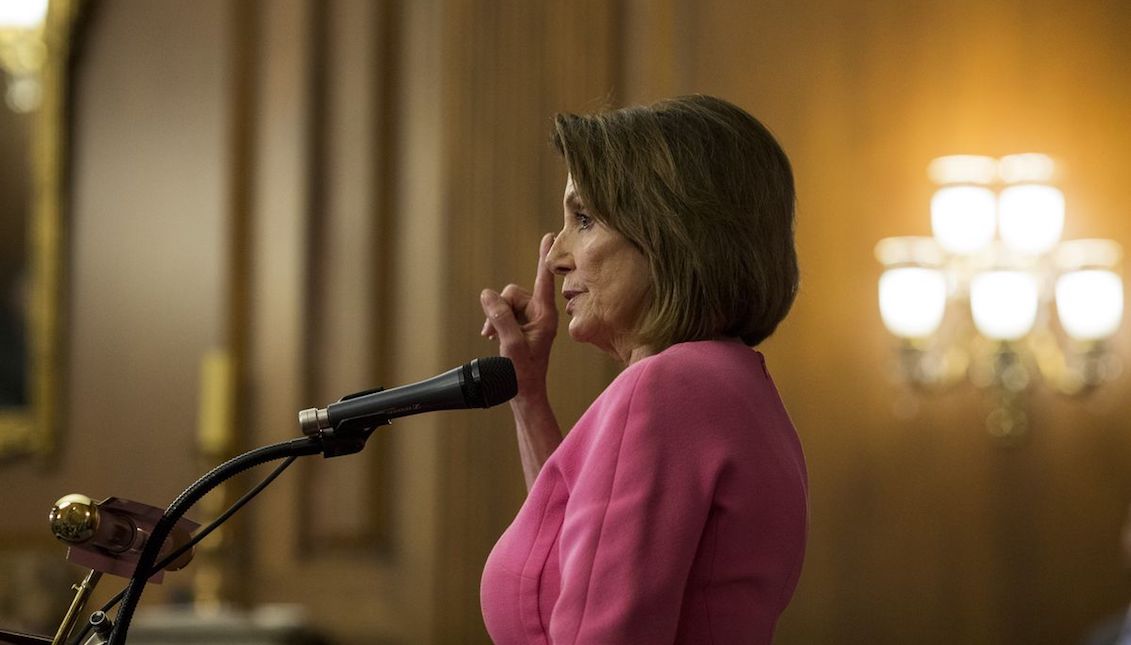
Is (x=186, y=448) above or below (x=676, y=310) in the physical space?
below

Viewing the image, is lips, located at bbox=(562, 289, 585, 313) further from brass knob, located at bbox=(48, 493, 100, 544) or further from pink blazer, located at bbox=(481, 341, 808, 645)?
brass knob, located at bbox=(48, 493, 100, 544)

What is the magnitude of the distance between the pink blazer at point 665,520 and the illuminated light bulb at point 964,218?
4.18 meters

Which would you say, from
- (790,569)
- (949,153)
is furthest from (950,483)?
(790,569)

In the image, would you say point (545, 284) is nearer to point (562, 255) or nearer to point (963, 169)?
point (562, 255)

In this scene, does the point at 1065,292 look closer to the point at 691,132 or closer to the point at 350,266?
the point at 350,266

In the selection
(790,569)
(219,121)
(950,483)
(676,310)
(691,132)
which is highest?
(219,121)

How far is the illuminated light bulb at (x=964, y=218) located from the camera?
5840 mm

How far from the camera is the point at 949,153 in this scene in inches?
239

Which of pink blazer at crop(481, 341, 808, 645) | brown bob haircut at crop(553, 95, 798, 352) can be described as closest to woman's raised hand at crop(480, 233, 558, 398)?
brown bob haircut at crop(553, 95, 798, 352)

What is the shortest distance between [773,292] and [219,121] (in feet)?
16.1

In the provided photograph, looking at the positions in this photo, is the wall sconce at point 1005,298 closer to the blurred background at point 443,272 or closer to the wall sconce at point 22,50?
the blurred background at point 443,272

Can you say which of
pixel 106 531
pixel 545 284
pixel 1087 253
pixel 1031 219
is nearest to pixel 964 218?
pixel 1031 219

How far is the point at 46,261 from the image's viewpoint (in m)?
6.55

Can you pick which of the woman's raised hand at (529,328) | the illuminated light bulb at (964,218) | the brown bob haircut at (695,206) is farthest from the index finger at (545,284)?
the illuminated light bulb at (964,218)
